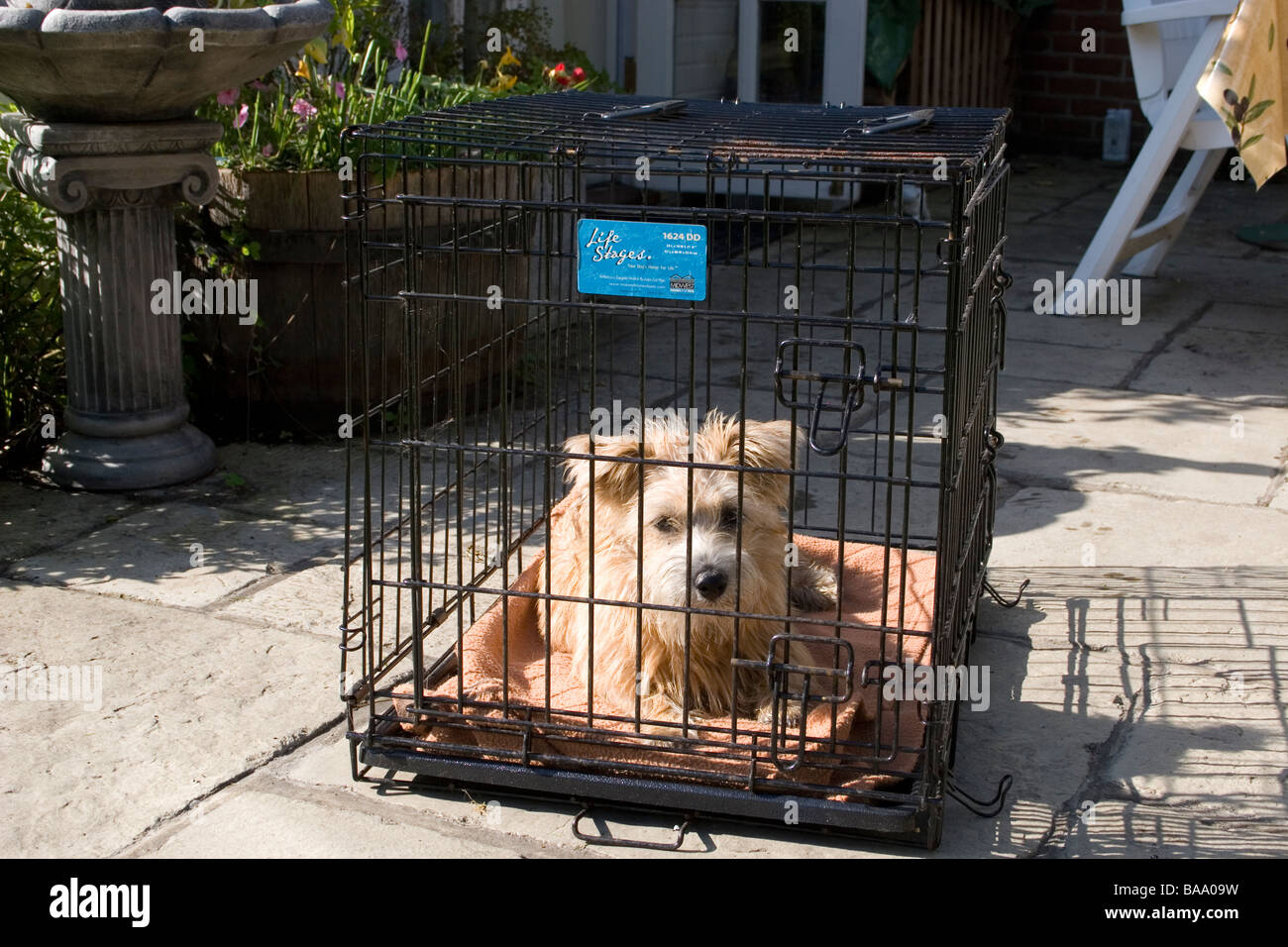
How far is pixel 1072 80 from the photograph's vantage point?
11023 millimetres

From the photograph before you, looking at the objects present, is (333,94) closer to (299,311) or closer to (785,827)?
(299,311)

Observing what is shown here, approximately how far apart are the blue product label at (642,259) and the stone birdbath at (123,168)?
191 centimetres

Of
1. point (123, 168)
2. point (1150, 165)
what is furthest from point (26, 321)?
point (1150, 165)

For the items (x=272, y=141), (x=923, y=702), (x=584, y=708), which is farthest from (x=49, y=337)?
(x=923, y=702)

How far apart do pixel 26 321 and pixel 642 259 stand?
3037mm

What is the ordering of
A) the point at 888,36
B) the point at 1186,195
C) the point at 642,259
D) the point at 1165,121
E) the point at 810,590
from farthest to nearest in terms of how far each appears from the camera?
the point at 888,36 → the point at 1186,195 → the point at 1165,121 → the point at 810,590 → the point at 642,259

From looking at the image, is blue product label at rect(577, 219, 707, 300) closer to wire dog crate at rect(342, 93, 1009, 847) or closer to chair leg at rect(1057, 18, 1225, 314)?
wire dog crate at rect(342, 93, 1009, 847)

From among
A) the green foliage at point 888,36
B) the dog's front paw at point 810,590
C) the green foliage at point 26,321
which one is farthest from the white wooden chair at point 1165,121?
the green foliage at point 26,321

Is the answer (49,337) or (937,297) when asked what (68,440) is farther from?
(937,297)

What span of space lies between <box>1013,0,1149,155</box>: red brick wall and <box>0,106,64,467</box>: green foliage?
8.21 meters

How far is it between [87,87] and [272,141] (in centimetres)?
106

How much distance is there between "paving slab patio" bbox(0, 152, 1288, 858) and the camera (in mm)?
2807

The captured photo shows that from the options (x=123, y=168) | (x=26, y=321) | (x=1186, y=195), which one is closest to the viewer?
(x=123, y=168)

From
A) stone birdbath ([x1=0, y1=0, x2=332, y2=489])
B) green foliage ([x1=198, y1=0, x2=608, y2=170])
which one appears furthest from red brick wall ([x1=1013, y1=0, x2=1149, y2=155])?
stone birdbath ([x1=0, y1=0, x2=332, y2=489])
